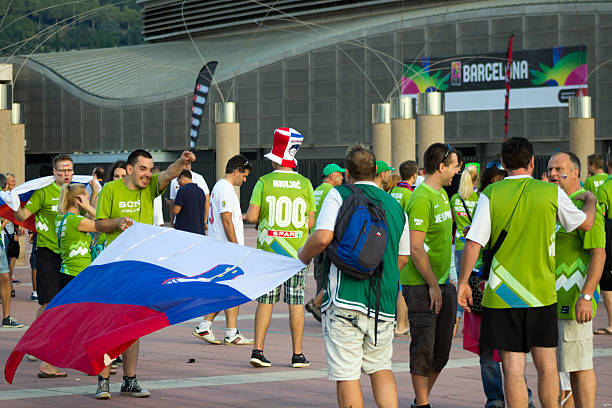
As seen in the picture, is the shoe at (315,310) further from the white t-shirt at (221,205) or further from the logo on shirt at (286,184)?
the logo on shirt at (286,184)

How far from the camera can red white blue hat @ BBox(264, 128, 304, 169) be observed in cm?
962

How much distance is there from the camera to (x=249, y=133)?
49.7m

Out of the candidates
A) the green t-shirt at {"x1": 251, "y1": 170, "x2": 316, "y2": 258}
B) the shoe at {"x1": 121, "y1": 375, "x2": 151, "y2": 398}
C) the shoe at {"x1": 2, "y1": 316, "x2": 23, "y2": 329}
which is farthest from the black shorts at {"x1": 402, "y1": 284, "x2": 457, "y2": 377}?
the shoe at {"x1": 2, "y1": 316, "x2": 23, "y2": 329}

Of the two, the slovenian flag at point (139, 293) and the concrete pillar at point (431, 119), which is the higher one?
the concrete pillar at point (431, 119)

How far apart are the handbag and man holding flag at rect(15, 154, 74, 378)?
16.4 ft

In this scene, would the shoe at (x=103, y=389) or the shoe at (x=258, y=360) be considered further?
the shoe at (x=258, y=360)

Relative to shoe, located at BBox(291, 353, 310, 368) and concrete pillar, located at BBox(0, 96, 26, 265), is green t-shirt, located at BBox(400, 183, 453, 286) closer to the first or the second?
shoe, located at BBox(291, 353, 310, 368)

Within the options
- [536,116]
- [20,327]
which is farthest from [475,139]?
[20,327]

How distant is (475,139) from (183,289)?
38.5 metres

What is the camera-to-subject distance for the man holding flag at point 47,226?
10.0m

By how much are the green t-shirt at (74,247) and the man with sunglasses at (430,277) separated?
3.61m

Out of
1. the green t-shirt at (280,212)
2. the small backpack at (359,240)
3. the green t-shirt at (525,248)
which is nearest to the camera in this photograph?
the small backpack at (359,240)

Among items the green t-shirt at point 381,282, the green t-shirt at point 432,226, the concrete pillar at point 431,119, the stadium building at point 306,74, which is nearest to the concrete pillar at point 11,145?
the concrete pillar at point 431,119

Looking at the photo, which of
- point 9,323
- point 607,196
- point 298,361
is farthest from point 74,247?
point 607,196
